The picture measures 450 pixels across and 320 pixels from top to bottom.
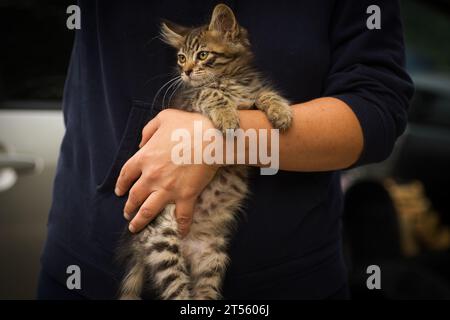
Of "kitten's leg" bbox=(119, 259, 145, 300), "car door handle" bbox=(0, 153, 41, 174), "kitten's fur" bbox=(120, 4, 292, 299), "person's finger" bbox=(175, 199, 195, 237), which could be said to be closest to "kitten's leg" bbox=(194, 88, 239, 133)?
"kitten's fur" bbox=(120, 4, 292, 299)

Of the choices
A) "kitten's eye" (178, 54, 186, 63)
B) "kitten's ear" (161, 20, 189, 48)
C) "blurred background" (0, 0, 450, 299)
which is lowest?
"blurred background" (0, 0, 450, 299)

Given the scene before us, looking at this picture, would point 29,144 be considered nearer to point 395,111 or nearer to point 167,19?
point 167,19

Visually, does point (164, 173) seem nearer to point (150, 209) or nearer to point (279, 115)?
point (150, 209)

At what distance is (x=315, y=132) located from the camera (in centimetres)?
86

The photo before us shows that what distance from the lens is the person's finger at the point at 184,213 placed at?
2.72ft

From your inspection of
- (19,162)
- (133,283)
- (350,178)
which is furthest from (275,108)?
(350,178)

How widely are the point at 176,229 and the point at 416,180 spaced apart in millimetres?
2201

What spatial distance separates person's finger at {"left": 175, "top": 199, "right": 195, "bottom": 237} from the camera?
0.83 m

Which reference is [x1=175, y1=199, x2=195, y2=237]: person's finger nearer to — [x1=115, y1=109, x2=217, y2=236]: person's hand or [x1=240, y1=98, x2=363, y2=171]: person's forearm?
[x1=115, y1=109, x2=217, y2=236]: person's hand

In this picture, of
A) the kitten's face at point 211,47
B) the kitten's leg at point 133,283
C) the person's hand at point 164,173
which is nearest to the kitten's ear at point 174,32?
the kitten's face at point 211,47

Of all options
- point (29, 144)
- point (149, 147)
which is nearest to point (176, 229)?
point (149, 147)

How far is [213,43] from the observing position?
0.87 meters

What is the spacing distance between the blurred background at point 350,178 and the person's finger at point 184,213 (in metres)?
0.45
